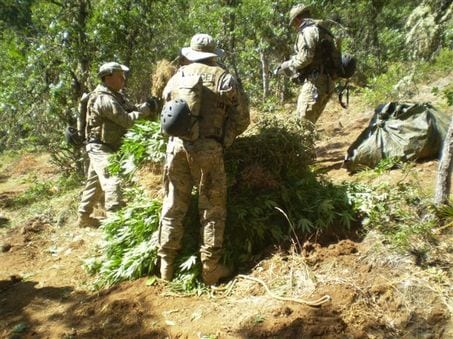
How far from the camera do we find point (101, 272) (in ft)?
14.8

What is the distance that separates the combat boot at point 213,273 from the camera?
3893mm

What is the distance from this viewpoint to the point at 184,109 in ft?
11.6

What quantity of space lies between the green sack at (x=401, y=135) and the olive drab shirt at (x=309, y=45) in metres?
1.15

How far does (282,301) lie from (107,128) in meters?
3.47

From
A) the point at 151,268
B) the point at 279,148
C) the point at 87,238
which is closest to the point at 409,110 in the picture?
the point at 279,148

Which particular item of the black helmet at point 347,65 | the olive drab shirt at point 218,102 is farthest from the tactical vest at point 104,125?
the black helmet at point 347,65

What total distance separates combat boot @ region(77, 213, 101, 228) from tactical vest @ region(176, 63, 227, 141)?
3241 millimetres

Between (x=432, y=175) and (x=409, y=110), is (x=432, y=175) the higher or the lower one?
the lower one

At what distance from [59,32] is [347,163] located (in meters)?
5.66

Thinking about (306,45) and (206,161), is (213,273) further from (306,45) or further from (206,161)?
(306,45)

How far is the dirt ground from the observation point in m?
3.07

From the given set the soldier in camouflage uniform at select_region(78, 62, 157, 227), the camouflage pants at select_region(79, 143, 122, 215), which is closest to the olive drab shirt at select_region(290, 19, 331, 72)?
the soldier in camouflage uniform at select_region(78, 62, 157, 227)

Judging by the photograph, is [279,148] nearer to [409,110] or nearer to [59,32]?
[409,110]

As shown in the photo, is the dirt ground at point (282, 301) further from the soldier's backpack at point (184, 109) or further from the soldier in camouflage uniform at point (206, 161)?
the soldier's backpack at point (184, 109)
